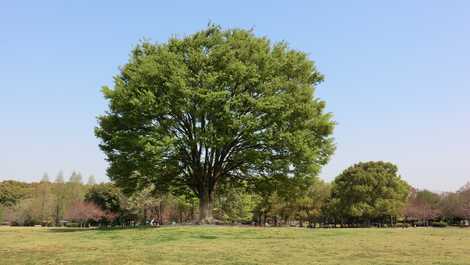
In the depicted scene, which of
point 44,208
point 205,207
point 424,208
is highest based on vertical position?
point 424,208

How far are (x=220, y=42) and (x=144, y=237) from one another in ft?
57.9

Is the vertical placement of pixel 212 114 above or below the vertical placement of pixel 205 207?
above

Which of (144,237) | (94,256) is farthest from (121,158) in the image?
(94,256)

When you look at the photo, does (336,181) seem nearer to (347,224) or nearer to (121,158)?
(347,224)

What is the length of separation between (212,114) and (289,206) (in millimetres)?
61156

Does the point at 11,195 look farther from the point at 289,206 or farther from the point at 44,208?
the point at 289,206

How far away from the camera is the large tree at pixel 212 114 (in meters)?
32.9

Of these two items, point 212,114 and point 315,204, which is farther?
point 315,204

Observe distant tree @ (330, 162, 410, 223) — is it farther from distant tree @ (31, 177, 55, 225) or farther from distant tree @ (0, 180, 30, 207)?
distant tree @ (0, 180, 30, 207)

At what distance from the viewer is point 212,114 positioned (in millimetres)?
33281

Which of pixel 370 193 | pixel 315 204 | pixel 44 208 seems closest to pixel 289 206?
pixel 315 204

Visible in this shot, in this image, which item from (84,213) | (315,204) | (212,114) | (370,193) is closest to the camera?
(212,114)

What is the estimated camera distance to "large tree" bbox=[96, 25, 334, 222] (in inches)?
1294

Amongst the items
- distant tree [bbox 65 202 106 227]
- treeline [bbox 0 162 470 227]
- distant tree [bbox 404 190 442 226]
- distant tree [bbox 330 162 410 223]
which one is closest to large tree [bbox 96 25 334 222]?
treeline [bbox 0 162 470 227]
